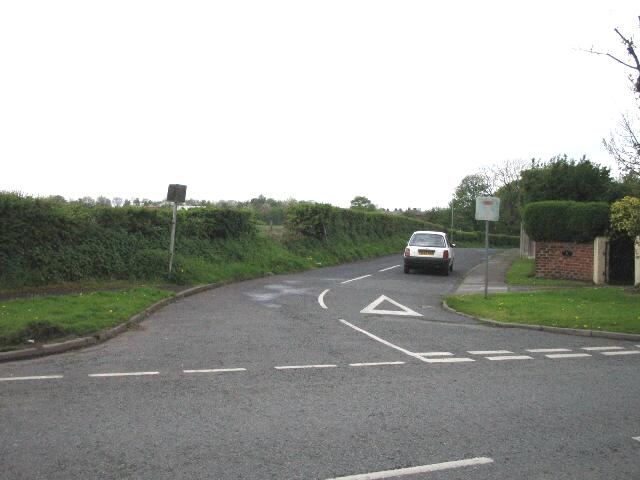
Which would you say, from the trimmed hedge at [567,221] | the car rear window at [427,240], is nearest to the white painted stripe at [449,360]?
the trimmed hedge at [567,221]

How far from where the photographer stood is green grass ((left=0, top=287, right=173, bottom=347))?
8.95m

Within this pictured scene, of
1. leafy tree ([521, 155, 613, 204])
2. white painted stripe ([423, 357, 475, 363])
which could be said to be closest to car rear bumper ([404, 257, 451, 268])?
leafy tree ([521, 155, 613, 204])

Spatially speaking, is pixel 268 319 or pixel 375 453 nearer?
pixel 375 453

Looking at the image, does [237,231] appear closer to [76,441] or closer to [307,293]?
[307,293]

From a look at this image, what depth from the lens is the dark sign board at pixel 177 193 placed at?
16812 millimetres

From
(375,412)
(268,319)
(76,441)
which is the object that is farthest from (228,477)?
(268,319)

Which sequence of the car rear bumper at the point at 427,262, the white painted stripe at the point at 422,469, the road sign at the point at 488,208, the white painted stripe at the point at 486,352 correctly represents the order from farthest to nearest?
the car rear bumper at the point at 427,262, the road sign at the point at 488,208, the white painted stripe at the point at 486,352, the white painted stripe at the point at 422,469

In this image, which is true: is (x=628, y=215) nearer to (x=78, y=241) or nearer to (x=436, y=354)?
(x=436, y=354)

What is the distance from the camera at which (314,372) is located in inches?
291

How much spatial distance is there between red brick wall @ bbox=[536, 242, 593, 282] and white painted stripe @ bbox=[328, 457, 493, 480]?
18097 millimetres

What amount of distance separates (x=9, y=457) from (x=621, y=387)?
21.6ft

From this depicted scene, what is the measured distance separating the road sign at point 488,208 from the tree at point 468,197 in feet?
246

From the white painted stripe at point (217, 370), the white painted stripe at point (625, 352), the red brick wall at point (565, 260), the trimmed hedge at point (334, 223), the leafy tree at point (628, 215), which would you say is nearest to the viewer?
the white painted stripe at point (217, 370)

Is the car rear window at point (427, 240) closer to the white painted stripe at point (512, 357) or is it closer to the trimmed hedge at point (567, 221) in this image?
the trimmed hedge at point (567, 221)
